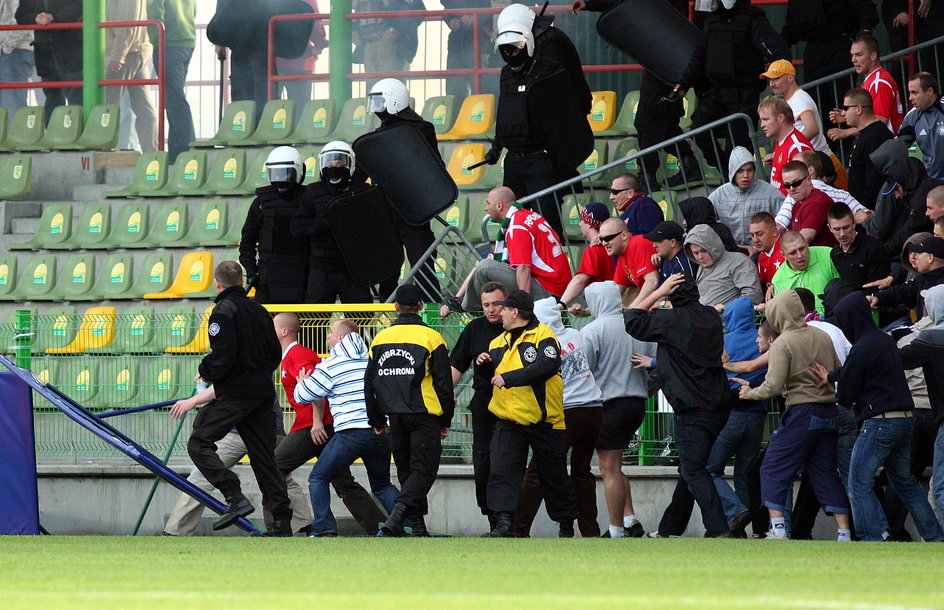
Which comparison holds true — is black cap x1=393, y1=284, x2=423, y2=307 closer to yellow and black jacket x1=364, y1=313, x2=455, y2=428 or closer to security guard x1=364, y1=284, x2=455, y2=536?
security guard x1=364, y1=284, x2=455, y2=536

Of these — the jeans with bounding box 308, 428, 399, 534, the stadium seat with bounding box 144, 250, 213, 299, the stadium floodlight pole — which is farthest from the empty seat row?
the jeans with bounding box 308, 428, 399, 534

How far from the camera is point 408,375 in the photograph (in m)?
9.95

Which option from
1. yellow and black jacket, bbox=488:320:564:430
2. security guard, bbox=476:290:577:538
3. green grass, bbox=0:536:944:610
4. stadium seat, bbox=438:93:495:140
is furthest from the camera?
stadium seat, bbox=438:93:495:140

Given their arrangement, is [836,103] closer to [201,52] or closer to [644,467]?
[644,467]

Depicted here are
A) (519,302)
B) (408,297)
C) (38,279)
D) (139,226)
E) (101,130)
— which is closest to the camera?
(519,302)

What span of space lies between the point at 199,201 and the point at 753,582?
40.1 ft

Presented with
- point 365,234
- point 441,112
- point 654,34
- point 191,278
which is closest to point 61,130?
point 191,278

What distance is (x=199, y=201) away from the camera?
56.5 feet

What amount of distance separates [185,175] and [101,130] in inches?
70.0

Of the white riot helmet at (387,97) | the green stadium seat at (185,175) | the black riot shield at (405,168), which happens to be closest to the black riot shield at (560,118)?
the black riot shield at (405,168)

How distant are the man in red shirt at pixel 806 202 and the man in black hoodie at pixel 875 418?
5.69 ft

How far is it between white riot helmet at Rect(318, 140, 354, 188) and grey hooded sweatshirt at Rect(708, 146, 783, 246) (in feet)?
10.9

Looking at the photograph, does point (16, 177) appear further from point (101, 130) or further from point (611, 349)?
point (611, 349)

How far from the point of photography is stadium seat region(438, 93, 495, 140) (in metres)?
17.2
